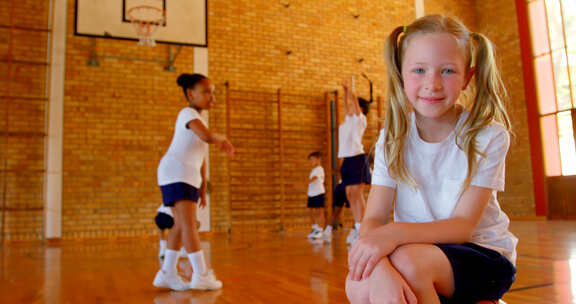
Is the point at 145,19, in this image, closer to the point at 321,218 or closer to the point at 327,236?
the point at 321,218

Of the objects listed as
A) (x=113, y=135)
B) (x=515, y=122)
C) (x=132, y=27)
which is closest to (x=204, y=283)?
(x=113, y=135)

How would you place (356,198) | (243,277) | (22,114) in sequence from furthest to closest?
1. (22,114)
2. (356,198)
3. (243,277)

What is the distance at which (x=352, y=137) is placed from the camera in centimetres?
459

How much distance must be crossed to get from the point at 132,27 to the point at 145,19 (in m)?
0.24

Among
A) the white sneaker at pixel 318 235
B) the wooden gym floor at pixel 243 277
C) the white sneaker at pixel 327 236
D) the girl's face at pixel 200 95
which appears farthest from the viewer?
the white sneaker at pixel 318 235

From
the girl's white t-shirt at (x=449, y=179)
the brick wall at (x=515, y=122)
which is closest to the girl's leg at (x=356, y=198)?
the girl's white t-shirt at (x=449, y=179)

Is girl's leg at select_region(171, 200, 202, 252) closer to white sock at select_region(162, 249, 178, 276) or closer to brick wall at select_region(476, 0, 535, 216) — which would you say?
white sock at select_region(162, 249, 178, 276)

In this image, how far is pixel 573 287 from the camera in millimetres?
2016

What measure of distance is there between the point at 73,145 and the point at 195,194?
500 cm

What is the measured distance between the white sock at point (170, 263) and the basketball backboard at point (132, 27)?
4.73 m

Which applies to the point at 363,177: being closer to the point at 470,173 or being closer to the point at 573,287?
the point at 573,287

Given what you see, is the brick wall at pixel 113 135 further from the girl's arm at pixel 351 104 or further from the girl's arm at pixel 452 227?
the girl's arm at pixel 452 227

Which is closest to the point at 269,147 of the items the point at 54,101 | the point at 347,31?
the point at 347,31

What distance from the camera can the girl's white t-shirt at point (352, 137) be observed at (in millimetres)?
4594
